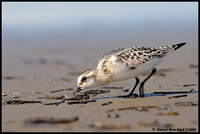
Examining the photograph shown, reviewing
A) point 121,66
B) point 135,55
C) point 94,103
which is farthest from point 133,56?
point 94,103

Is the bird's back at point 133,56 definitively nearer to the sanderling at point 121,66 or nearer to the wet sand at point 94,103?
the sanderling at point 121,66

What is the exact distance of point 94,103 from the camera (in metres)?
7.67

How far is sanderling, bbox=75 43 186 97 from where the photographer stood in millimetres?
8406

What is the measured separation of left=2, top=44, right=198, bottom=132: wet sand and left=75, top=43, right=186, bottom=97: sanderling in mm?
358

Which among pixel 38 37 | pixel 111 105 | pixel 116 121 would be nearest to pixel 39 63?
pixel 111 105

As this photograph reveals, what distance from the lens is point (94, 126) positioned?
5.62 metres

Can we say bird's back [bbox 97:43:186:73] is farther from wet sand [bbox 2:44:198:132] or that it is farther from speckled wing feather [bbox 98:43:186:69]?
wet sand [bbox 2:44:198:132]

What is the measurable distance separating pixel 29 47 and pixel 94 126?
1895 centimetres

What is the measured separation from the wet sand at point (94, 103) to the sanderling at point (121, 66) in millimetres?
358

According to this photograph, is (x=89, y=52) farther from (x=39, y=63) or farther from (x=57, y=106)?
(x=57, y=106)

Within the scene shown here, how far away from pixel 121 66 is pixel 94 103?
1.10m

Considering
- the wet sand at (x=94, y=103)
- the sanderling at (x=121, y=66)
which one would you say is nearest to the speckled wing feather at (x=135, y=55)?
the sanderling at (x=121, y=66)

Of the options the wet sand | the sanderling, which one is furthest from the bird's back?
the wet sand

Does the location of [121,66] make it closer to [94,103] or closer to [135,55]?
[135,55]
